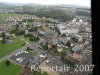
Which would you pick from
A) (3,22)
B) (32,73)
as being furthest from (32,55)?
(3,22)

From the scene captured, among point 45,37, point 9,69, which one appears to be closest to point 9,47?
point 9,69

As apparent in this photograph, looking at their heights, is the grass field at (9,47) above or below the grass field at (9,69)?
above

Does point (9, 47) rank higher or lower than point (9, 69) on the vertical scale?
higher

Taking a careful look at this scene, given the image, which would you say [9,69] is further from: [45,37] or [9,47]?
[45,37]

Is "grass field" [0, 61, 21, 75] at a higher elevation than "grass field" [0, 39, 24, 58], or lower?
lower

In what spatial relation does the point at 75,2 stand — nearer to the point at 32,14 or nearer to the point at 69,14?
the point at 69,14
